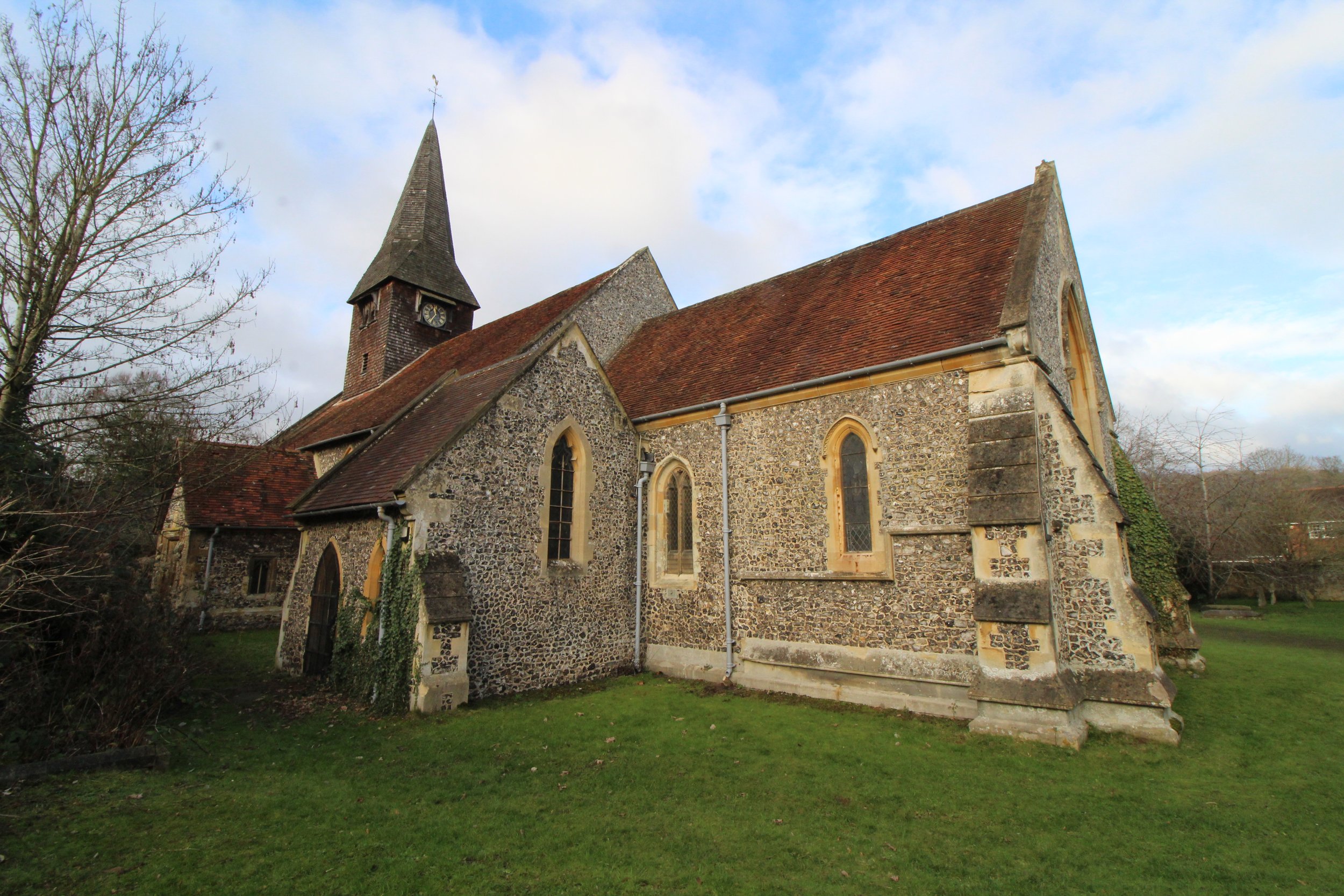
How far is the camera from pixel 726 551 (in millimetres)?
12102

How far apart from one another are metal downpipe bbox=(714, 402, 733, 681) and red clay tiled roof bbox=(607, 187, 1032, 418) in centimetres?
54

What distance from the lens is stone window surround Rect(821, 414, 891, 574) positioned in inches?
411

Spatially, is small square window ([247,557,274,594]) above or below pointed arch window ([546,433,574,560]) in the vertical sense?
below

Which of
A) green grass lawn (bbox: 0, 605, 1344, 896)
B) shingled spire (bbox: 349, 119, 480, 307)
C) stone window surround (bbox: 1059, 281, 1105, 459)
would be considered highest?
shingled spire (bbox: 349, 119, 480, 307)

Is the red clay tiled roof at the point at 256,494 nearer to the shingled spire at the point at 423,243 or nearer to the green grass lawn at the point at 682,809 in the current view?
the shingled spire at the point at 423,243

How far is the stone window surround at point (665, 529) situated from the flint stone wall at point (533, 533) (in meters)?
0.46

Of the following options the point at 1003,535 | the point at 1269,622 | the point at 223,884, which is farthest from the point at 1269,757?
the point at 1269,622

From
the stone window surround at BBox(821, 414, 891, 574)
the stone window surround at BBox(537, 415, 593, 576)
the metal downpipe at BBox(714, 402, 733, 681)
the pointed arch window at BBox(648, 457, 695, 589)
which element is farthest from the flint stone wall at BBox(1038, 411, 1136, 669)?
the stone window surround at BBox(537, 415, 593, 576)

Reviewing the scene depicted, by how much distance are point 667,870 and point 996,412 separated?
7.43 m

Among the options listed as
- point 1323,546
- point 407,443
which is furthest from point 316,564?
point 1323,546

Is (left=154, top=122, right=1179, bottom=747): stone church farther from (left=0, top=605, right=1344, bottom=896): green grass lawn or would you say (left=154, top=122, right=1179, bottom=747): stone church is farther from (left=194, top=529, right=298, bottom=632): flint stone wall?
(left=194, top=529, right=298, bottom=632): flint stone wall

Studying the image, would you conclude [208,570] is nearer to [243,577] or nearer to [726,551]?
[243,577]

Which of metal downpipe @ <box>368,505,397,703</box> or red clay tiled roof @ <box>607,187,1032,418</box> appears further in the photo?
red clay tiled roof @ <box>607,187,1032,418</box>

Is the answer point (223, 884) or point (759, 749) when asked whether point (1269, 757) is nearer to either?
point (759, 749)
